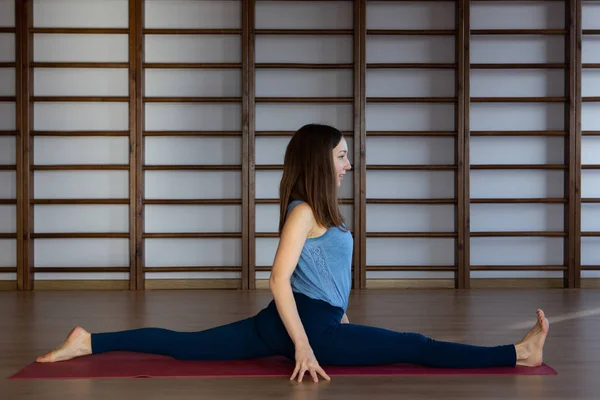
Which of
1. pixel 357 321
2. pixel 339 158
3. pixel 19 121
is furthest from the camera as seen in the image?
pixel 19 121

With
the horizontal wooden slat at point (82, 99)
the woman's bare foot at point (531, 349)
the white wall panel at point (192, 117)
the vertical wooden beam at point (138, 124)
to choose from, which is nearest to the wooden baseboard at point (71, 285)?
the vertical wooden beam at point (138, 124)

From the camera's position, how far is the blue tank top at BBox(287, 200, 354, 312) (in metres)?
2.43

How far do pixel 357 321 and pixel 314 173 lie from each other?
6.10ft

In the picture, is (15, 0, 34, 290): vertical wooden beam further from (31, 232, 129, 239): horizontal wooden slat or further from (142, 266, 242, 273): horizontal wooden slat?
(142, 266, 242, 273): horizontal wooden slat

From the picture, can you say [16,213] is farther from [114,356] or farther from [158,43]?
[114,356]

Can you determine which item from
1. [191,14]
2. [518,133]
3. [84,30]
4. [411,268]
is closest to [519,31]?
[518,133]

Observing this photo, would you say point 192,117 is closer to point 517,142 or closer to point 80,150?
point 80,150

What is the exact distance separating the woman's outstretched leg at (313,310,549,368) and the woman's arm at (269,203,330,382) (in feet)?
0.47

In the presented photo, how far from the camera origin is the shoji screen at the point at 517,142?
5.73 meters

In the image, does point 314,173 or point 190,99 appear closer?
point 314,173

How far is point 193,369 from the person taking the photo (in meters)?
2.60

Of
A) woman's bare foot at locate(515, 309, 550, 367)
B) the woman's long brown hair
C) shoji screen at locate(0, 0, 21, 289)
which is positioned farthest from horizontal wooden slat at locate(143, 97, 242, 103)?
woman's bare foot at locate(515, 309, 550, 367)

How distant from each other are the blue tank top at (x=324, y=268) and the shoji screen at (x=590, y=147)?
3.83 m

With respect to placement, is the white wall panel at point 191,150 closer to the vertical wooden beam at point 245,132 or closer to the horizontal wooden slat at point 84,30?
the vertical wooden beam at point 245,132
